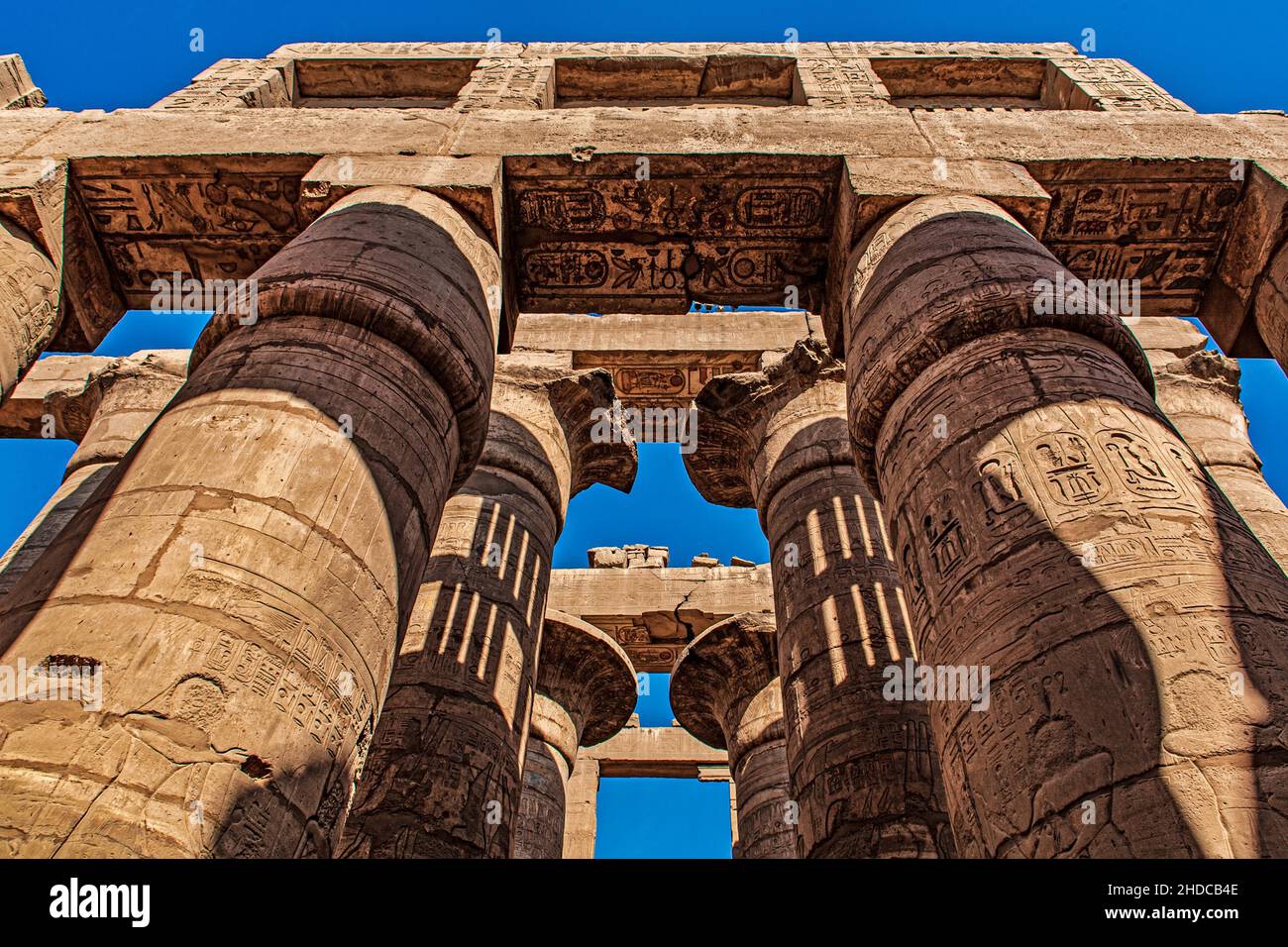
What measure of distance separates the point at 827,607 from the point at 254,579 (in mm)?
5105

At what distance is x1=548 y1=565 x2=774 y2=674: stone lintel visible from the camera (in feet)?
42.3

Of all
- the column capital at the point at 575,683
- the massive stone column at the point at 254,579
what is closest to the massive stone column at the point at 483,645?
the massive stone column at the point at 254,579

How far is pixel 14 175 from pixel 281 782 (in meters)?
5.45

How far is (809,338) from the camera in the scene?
975 centimetres

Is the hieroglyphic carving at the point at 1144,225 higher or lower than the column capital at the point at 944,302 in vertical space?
higher

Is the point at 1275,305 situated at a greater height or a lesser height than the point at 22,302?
greater

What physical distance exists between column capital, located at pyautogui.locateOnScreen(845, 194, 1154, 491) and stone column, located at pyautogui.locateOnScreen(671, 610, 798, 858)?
548 centimetres

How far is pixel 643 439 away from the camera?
35.8 feet

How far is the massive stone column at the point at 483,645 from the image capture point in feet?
20.4

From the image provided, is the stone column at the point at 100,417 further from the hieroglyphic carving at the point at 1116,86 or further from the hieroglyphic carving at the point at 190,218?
the hieroglyphic carving at the point at 1116,86

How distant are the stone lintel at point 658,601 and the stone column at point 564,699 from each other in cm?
204

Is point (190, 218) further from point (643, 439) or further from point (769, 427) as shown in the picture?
point (769, 427)

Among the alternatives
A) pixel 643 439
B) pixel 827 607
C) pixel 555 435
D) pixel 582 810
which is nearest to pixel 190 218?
pixel 555 435
